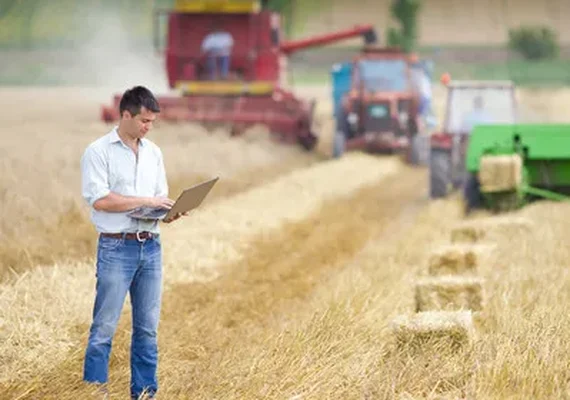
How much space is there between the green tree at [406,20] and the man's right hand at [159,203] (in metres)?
74.2

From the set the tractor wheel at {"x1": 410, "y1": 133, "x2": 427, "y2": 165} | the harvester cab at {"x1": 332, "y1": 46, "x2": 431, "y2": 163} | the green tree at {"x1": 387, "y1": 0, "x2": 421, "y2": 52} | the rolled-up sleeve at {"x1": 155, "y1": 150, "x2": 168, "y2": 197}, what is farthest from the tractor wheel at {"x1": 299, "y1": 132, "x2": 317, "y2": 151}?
the green tree at {"x1": 387, "y1": 0, "x2": 421, "y2": 52}

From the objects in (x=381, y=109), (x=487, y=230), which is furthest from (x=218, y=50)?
(x=487, y=230)

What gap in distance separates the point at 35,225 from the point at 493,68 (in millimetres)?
69103

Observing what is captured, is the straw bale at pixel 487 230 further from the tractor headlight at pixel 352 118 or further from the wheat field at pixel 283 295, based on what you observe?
the tractor headlight at pixel 352 118

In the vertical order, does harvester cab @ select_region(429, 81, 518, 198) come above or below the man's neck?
below

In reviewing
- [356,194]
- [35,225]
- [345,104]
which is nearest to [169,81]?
[345,104]

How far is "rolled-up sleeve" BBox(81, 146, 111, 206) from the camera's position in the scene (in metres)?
7.50

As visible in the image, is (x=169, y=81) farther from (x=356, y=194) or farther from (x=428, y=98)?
(x=356, y=194)

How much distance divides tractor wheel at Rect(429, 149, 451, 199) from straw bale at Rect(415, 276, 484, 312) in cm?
974

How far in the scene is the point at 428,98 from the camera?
32.6 m

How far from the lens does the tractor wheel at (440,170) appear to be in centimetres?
1972

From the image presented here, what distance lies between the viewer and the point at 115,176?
300 inches

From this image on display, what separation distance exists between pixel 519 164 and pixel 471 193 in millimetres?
1381

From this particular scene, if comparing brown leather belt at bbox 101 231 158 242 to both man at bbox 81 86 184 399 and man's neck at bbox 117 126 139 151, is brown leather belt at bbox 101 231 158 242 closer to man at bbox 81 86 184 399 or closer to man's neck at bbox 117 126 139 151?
man at bbox 81 86 184 399
